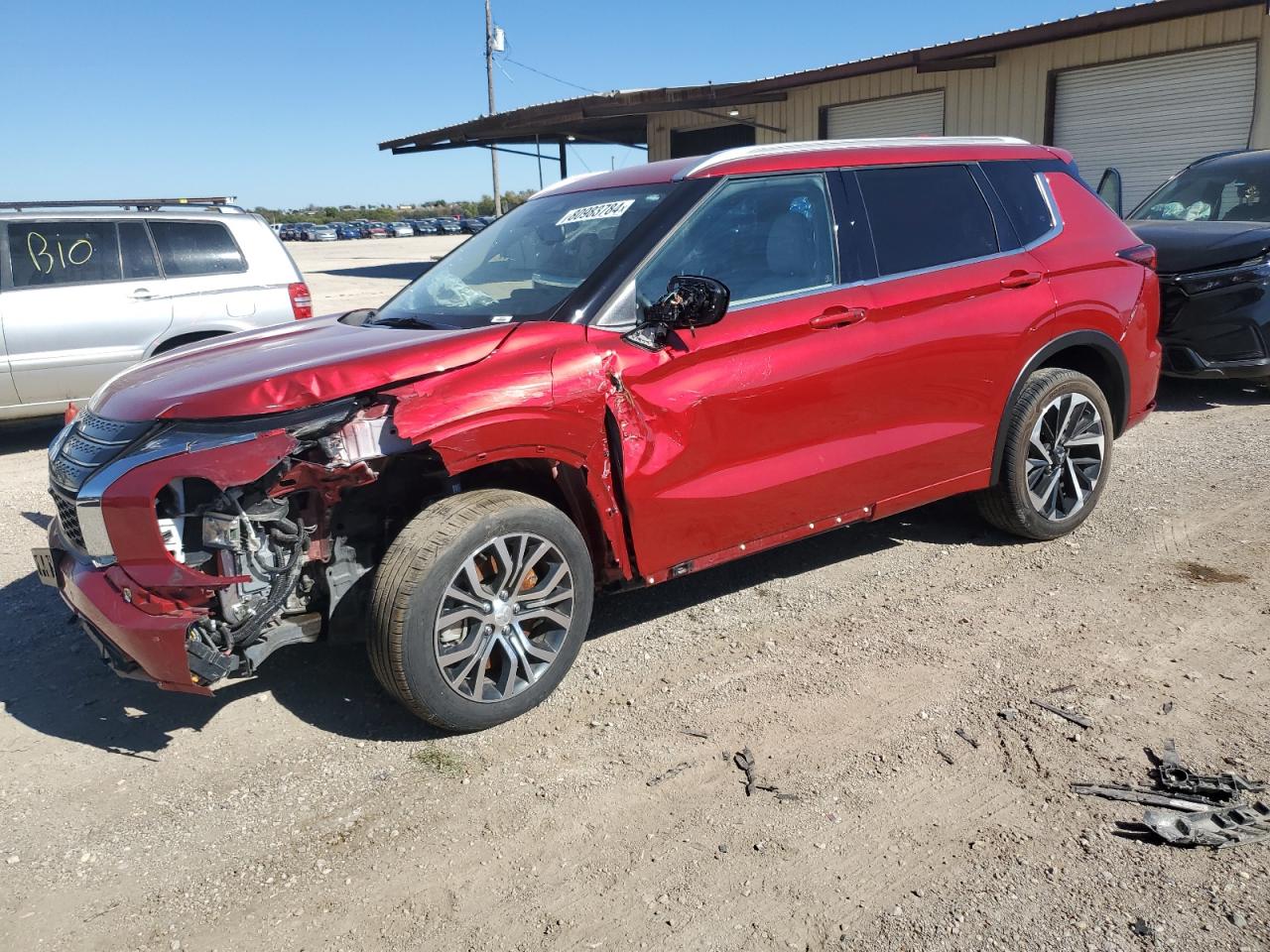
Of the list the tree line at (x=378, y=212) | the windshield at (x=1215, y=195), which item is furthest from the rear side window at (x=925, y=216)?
the tree line at (x=378, y=212)

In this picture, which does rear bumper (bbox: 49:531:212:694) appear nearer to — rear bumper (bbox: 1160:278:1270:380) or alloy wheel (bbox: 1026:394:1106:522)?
alloy wheel (bbox: 1026:394:1106:522)

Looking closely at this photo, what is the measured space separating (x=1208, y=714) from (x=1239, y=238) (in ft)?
18.7

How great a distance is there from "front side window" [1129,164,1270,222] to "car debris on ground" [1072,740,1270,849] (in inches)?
276

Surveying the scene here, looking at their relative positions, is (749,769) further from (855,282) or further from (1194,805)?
(855,282)

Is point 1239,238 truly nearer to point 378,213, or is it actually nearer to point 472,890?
point 472,890

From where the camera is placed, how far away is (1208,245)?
26.3 feet

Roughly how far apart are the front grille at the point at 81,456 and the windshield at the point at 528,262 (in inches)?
48.2

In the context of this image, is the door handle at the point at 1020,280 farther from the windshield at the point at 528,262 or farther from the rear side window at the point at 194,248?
the rear side window at the point at 194,248

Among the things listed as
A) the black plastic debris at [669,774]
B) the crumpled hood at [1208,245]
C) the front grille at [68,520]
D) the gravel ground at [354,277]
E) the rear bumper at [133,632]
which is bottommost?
the black plastic debris at [669,774]

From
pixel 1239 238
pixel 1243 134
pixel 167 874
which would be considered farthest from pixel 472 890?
pixel 1243 134

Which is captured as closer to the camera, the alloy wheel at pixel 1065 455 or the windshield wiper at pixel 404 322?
the windshield wiper at pixel 404 322

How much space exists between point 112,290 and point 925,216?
20.9ft

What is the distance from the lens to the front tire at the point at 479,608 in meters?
3.36

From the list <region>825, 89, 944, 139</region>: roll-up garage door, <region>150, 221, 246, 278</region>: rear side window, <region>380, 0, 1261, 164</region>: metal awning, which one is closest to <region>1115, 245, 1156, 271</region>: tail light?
<region>150, 221, 246, 278</region>: rear side window
